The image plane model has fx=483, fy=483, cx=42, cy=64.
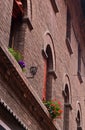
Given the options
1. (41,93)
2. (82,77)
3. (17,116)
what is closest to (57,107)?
(41,93)

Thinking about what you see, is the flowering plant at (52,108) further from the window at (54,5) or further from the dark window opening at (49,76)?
the window at (54,5)

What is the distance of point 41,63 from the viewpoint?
→ 46.3ft

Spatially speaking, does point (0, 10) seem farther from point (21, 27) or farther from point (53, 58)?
point (53, 58)

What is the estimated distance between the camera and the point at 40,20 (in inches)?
565

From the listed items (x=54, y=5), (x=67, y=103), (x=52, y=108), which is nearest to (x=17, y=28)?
(x=52, y=108)

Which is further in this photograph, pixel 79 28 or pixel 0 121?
pixel 79 28

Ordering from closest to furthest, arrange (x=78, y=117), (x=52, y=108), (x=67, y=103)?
1. (x=52, y=108)
2. (x=67, y=103)
3. (x=78, y=117)

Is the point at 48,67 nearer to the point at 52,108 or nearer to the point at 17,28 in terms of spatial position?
the point at 52,108

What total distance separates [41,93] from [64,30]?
5.05 meters

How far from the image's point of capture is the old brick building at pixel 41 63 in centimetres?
1063

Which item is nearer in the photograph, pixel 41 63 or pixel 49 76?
pixel 41 63

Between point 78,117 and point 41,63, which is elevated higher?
point 41,63

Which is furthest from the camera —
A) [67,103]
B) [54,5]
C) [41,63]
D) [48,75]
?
[67,103]

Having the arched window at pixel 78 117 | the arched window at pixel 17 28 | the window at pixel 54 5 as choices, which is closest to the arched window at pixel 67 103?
the arched window at pixel 78 117
